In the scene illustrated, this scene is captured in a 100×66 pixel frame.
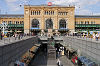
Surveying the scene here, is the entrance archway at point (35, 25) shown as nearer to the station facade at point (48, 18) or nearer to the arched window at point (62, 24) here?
the station facade at point (48, 18)

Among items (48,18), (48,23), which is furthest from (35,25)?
(48,18)

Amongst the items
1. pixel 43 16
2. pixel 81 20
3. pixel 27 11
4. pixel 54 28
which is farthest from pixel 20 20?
pixel 81 20

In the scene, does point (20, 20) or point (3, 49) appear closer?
point (3, 49)

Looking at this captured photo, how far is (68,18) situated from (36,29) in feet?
59.3

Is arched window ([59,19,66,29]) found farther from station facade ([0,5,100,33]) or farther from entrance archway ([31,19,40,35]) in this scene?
entrance archway ([31,19,40,35])

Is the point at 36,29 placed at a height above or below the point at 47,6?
below

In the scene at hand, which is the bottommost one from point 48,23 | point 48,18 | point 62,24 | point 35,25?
point 35,25

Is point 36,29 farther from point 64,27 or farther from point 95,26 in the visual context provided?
point 95,26

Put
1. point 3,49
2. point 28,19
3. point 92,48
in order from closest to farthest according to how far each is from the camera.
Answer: point 3,49
point 92,48
point 28,19

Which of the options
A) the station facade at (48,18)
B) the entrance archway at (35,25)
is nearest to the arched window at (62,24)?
the station facade at (48,18)

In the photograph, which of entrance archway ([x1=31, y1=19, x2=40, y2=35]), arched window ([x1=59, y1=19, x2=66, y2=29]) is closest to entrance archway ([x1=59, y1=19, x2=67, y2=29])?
arched window ([x1=59, y1=19, x2=66, y2=29])

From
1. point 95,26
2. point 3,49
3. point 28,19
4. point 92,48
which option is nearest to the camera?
point 3,49

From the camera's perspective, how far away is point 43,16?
8019 centimetres

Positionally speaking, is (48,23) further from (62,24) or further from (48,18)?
(62,24)
